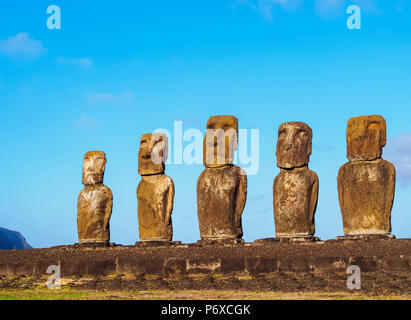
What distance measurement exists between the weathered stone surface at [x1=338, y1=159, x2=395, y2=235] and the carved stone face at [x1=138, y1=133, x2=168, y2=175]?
16.0ft

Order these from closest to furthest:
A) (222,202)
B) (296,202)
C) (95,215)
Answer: (296,202) < (222,202) < (95,215)

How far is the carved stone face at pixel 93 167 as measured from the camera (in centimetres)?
1800

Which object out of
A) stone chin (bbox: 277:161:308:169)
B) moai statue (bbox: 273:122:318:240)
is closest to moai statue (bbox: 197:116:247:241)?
moai statue (bbox: 273:122:318:240)

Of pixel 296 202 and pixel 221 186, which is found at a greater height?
pixel 221 186

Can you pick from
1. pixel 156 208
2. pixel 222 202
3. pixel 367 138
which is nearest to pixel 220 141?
pixel 222 202

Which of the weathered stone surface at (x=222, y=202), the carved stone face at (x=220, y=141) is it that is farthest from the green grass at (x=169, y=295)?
the carved stone face at (x=220, y=141)

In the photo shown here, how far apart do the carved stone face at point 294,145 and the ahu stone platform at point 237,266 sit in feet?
6.54

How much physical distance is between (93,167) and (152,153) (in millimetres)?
1981

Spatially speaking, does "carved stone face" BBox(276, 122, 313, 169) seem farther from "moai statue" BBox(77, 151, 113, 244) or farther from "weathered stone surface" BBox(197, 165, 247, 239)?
"moai statue" BBox(77, 151, 113, 244)

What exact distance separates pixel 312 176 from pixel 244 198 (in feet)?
5.72

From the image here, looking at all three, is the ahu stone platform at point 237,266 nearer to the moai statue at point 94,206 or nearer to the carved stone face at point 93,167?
the moai statue at point 94,206

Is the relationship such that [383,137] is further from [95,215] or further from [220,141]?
[95,215]

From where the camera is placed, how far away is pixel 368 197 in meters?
14.7

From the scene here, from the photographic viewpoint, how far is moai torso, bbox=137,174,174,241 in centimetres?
1661
